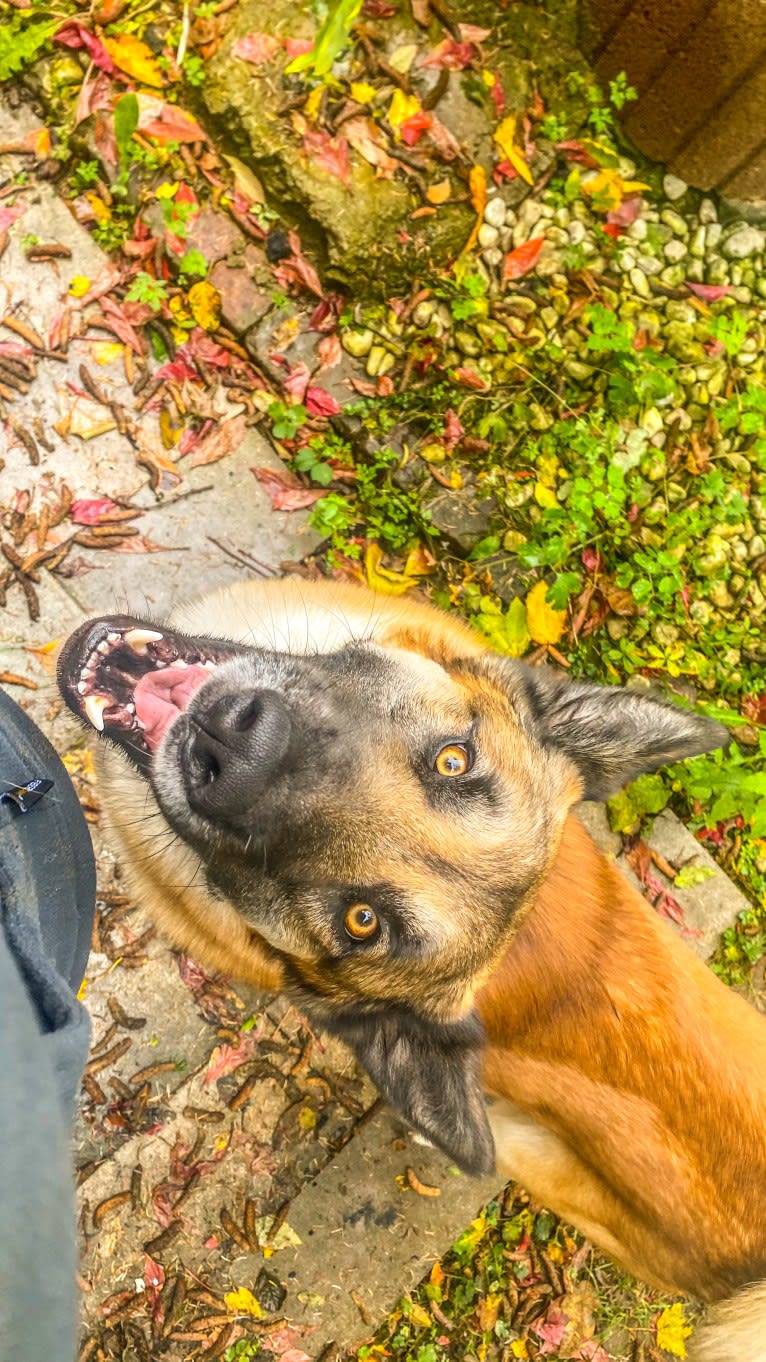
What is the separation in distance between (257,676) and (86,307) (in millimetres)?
2254

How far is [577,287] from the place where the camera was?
4148 mm

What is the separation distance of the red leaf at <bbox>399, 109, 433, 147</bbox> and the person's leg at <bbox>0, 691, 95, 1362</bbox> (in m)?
3.06

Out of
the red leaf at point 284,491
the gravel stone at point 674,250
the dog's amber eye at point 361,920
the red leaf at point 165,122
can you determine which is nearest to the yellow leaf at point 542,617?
the red leaf at point 284,491

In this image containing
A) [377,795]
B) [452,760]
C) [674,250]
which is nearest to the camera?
[377,795]

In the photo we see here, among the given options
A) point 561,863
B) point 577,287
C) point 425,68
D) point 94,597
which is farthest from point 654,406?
point 94,597

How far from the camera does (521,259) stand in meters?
4.05

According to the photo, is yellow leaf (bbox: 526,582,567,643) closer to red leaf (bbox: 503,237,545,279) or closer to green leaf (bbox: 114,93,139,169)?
red leaf (bbox: 503,237,545,279)

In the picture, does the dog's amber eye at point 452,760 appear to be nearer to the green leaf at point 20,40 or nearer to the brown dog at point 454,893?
the brown dog at point 454,893

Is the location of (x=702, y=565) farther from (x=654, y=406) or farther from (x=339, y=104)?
(x=339, y=104)

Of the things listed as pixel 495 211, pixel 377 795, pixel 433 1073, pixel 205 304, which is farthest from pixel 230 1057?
pixel 495 211

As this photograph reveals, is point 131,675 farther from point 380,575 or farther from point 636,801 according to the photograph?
point 636,801

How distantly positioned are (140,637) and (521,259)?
8.59 feet

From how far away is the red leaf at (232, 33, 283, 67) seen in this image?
370 centimetres

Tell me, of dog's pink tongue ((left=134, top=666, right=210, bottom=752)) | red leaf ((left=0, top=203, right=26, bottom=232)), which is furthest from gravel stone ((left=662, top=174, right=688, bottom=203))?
dog's pink tongue ((left=134, top=666, right=210, bottom=752))
